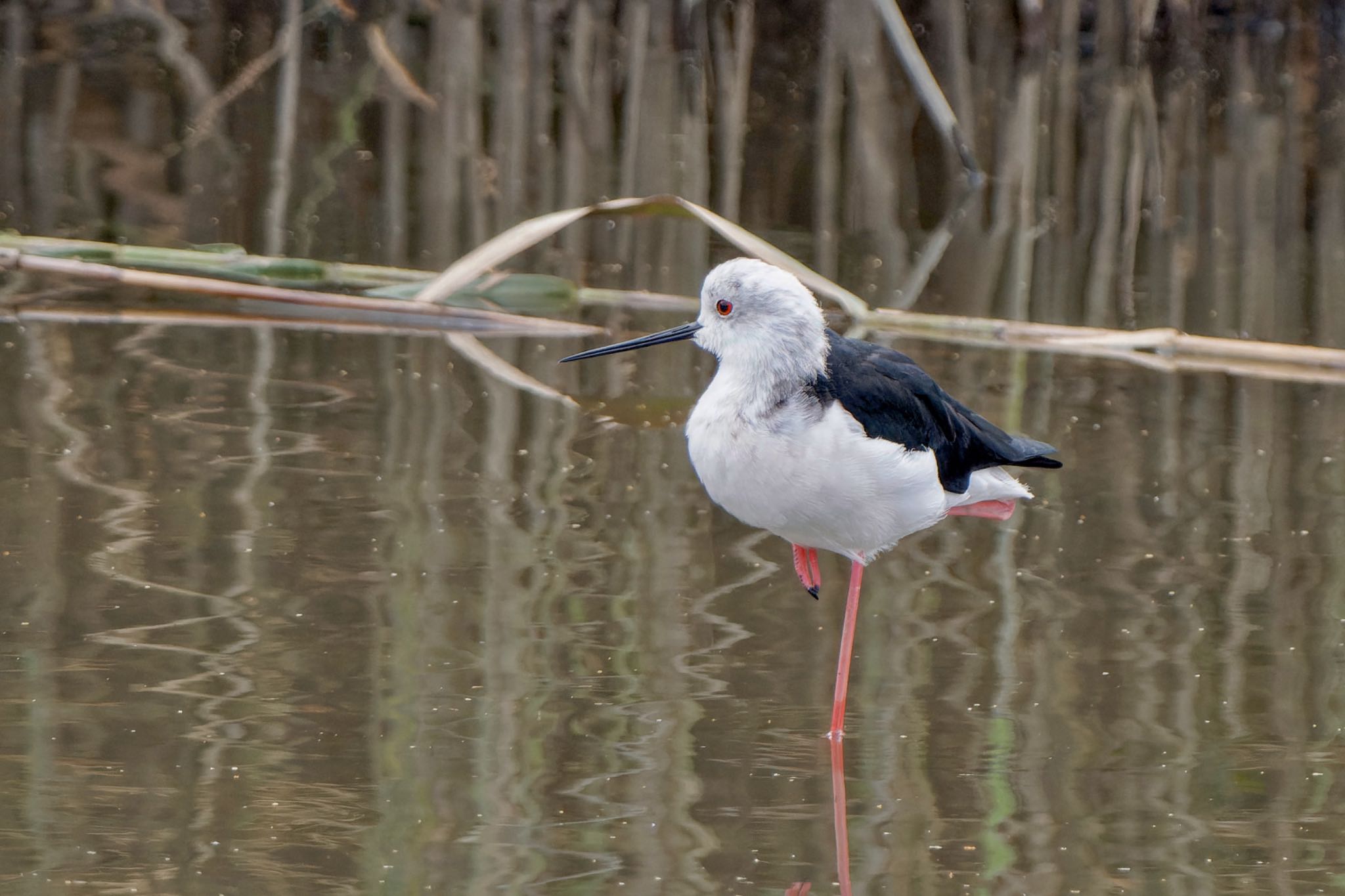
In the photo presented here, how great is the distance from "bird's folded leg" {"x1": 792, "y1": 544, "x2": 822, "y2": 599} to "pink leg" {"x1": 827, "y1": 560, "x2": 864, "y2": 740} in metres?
0.11

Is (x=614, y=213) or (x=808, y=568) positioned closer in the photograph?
(x=808, y=568)

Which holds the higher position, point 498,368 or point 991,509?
point 498,368

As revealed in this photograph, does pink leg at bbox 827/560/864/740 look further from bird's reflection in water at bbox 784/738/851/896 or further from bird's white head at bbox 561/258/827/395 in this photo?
bird's white head at bbox 561/258/827/395

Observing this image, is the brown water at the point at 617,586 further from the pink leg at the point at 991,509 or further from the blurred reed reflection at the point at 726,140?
the pink leg at the point at 991,509

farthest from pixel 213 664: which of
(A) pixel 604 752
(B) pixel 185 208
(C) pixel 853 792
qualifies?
(B) pixel 185 208

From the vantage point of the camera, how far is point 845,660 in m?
3.71

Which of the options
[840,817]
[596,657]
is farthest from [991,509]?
[840,817]

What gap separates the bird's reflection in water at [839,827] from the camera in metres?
3.12

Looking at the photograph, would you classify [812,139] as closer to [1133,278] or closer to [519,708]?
[1133,278]

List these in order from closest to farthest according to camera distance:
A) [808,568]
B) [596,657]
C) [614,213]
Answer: [596,657] → [808,568] → [614,213]

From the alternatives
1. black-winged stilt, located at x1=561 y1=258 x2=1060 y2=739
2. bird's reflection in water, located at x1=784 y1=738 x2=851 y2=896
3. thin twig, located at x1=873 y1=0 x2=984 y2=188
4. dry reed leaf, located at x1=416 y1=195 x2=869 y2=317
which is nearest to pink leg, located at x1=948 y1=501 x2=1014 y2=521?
black-winged stilt, located at x1=561 y1=258 x2=1060 y2=739

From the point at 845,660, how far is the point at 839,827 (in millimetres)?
460

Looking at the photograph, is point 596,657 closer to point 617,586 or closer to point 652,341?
point 617,586

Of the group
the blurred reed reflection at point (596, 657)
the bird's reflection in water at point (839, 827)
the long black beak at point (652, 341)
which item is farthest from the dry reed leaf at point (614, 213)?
the bird's reflection in water at point (839, 827)
